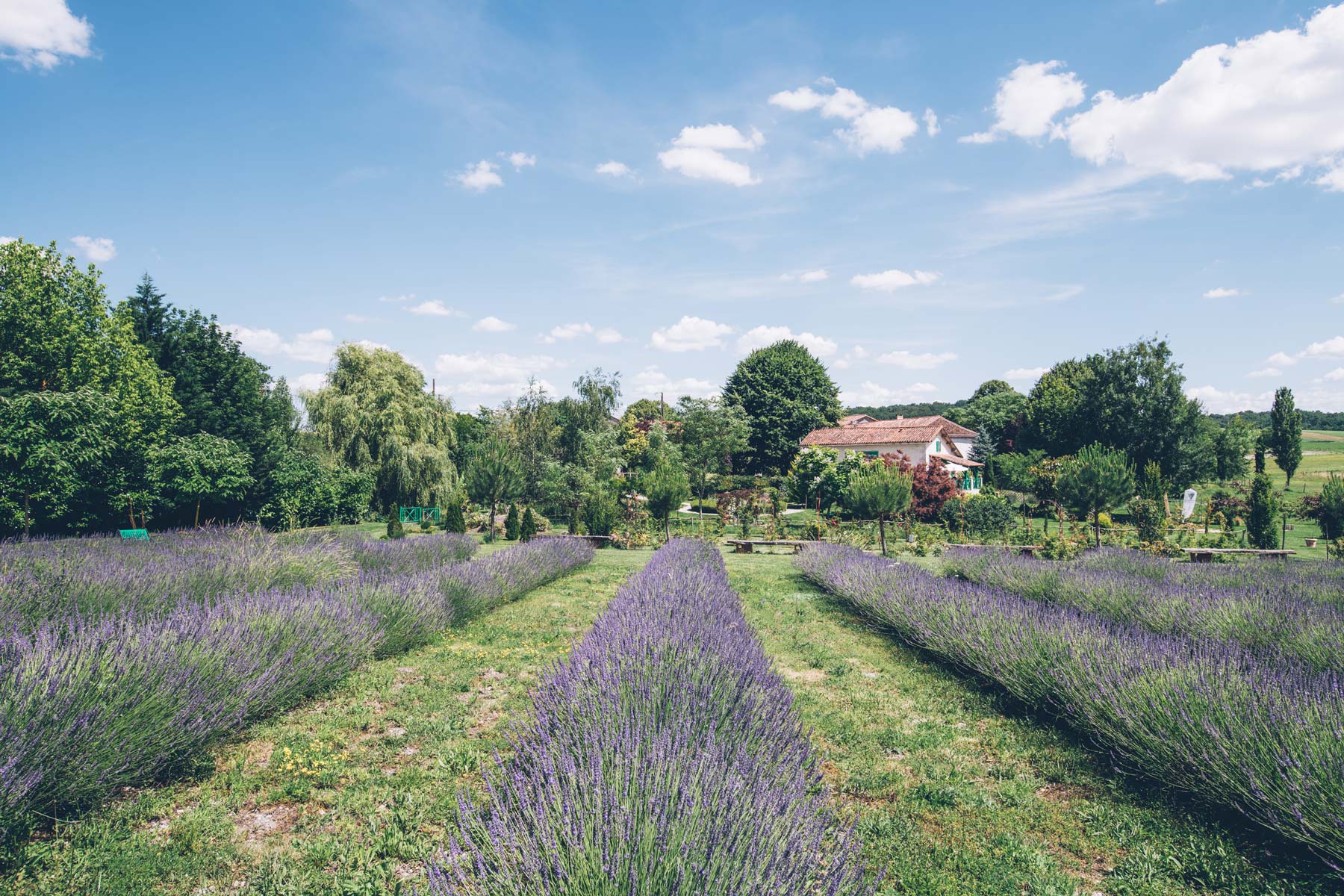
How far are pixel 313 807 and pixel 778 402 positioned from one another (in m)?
40.3

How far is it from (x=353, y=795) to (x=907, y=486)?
14.2m

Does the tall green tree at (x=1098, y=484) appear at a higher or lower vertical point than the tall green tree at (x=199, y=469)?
lower

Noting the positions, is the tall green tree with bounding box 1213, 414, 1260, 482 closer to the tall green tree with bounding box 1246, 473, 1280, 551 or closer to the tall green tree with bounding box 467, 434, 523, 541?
the tall green tree with bounding box 1246, 473, 1280, 551

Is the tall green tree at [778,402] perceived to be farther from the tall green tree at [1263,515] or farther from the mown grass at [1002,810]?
the mown grass at [1002,810]

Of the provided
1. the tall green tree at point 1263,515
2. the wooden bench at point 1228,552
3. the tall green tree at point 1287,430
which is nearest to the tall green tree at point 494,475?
the wooden bench at point 1228,552

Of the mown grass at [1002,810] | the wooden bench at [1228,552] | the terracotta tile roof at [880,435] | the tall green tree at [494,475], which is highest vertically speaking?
the terracotta tile roof at [880,435]

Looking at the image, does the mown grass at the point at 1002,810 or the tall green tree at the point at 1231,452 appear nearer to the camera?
the mown grass at the point at 1002,810

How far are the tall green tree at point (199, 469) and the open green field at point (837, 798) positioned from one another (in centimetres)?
1437

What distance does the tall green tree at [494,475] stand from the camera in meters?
20.4

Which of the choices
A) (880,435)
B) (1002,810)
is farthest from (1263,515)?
(880,435)

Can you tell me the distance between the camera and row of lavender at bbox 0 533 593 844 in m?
3.20

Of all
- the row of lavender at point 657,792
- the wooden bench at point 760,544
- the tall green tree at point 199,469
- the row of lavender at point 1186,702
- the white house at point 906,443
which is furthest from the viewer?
the white house at point 906,443

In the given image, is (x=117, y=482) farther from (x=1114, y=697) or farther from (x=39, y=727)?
(x=1114, y=697)

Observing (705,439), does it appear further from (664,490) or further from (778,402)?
(664,490)
